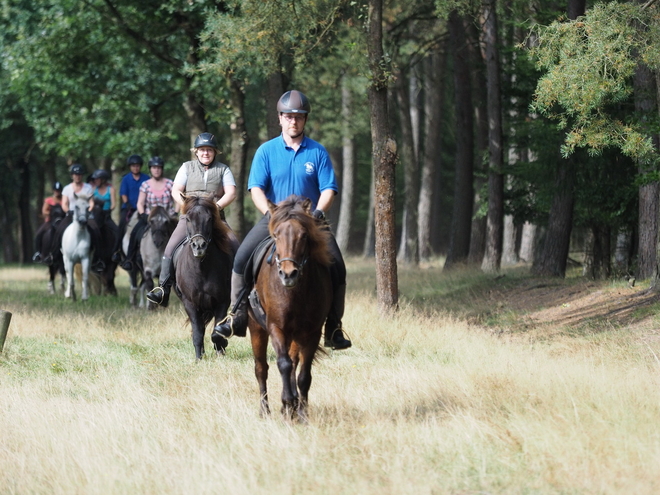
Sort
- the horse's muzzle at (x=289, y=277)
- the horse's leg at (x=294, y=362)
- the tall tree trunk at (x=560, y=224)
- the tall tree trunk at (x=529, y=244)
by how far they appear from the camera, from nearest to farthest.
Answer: the horse's muzzle at (x=289, y=277), the horse's leg at (x=294, y=362), the tall tree trunk at (x=560, y=224), the tall tree trunk at (x=529, y=244)

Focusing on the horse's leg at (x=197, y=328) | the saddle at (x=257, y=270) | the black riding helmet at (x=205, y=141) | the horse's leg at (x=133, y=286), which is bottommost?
the horse's leg at (x=133, y=286)

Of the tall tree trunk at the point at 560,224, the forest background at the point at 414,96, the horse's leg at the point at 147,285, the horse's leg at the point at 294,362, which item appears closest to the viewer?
the horse's leg at the point at 294,362

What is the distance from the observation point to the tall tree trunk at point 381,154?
1425 centimetres

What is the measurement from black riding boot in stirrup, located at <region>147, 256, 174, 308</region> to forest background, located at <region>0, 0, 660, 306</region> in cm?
349

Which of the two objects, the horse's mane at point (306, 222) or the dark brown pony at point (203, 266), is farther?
the dark brown pony at point (203, 266)

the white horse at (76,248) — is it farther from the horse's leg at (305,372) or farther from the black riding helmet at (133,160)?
the horse's leg at (305,372)

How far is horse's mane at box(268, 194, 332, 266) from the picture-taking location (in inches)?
294

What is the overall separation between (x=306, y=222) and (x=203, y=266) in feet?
15.1

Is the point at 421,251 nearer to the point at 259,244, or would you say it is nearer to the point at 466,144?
the point at 466,144

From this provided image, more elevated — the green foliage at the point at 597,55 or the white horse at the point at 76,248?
the green foliage at the point at 597,55

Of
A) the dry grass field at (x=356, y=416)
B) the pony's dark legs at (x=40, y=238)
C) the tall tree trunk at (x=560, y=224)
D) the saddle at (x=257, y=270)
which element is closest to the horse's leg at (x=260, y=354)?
the saddle at (x=257, y=270)

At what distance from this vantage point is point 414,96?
37.2 m

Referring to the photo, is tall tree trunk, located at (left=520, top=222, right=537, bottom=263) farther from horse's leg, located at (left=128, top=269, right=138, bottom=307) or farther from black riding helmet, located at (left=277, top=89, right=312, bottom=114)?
black riding helmet, located at (left=277, top=89, right=312, bottom=114)

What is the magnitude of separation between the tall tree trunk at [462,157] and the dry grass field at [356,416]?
12749mm
